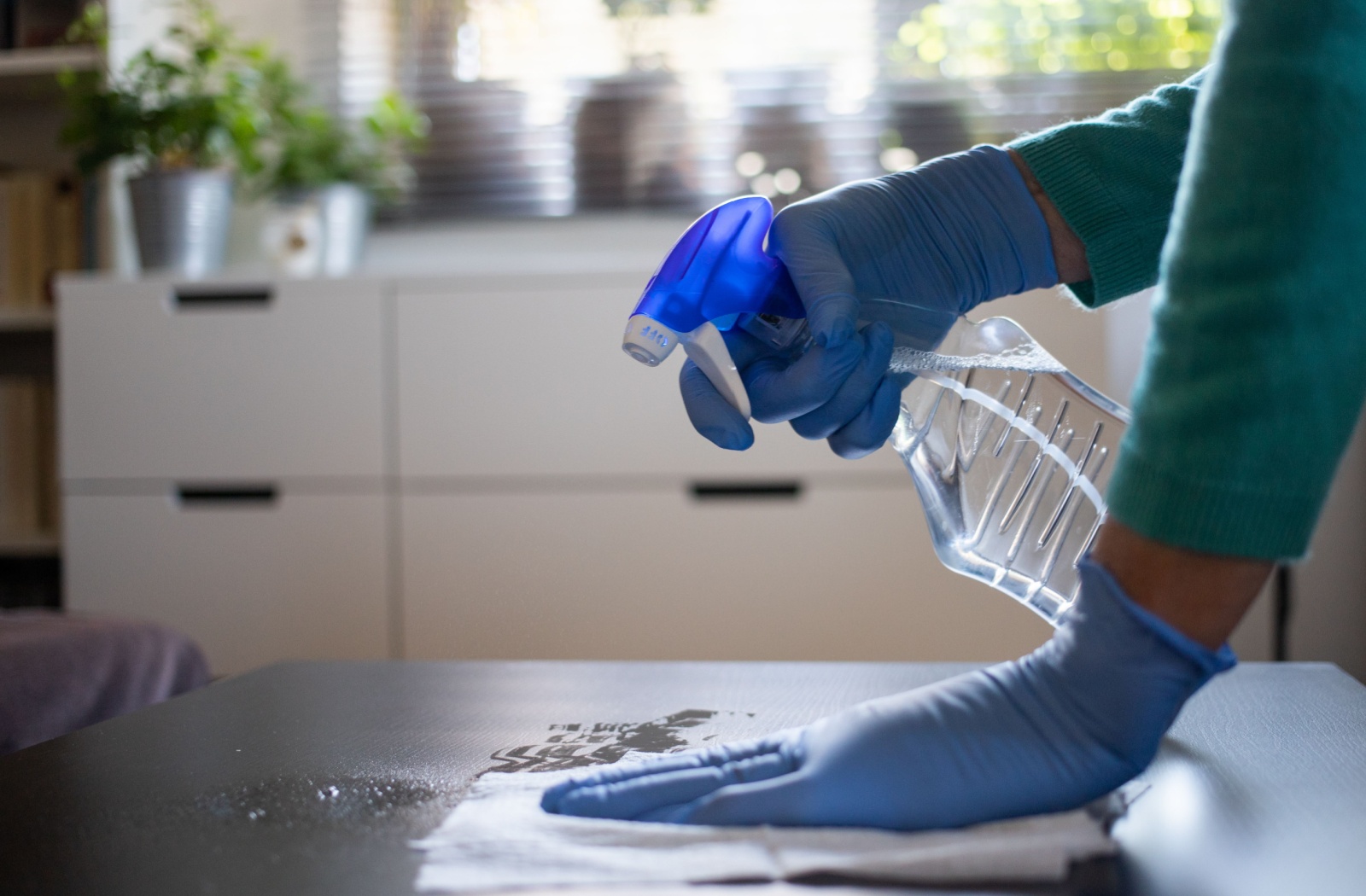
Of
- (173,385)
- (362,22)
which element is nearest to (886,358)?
(173,385)

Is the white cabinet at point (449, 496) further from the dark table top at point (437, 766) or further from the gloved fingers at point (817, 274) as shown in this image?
the gloved fingers at point (817, 274)

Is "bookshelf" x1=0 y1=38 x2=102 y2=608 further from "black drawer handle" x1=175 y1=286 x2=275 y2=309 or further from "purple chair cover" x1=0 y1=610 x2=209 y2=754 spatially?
"purple chair cover" x1=0 y1=610 x2=209 y2=754

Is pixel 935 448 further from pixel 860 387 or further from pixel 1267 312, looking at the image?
pixel 1267 312

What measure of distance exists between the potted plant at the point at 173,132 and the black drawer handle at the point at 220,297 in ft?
0.23

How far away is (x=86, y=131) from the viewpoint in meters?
2.16

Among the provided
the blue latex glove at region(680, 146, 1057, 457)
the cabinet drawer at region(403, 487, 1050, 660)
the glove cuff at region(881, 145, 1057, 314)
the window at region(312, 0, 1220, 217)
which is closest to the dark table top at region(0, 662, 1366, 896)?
the blue latex glove at region(680, 146, 1057, 457)

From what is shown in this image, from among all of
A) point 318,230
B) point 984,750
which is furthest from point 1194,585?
point 318,230

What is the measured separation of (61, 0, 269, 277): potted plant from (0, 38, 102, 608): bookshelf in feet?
0.44

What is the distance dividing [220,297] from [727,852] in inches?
75.1

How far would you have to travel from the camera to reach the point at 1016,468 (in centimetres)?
89

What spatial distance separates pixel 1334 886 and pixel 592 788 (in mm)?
324

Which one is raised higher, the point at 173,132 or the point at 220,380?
the point at 173,132

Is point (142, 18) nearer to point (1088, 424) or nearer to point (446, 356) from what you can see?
point (446, 356)

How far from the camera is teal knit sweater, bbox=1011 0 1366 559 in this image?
506 millimetres
